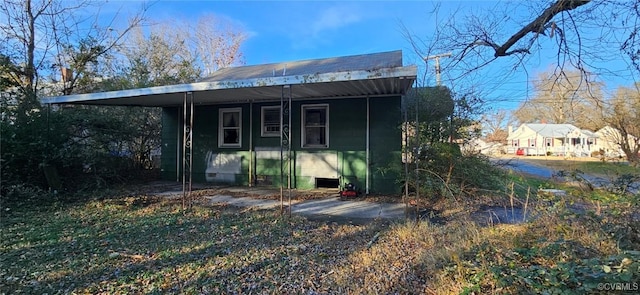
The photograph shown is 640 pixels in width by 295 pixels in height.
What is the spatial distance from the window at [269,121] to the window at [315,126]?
30.8 inches

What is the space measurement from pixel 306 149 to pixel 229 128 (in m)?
2.39

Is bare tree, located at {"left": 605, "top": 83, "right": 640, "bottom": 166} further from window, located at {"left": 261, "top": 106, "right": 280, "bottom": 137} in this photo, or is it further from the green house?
window, located at {"left": 261, "top": 106, "right": 280, "bottom": 137}

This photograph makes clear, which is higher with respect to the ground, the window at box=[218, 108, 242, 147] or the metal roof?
the metal roof

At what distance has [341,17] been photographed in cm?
814

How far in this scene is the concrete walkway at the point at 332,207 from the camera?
5.55m

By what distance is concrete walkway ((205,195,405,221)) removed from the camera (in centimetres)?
555

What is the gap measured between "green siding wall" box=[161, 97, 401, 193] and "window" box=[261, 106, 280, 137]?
125mm

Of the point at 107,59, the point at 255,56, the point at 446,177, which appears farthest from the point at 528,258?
the point at 255,56

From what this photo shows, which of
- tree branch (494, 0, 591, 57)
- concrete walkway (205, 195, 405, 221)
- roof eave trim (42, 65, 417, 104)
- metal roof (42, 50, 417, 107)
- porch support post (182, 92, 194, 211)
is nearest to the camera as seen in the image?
tree branch (494, 0, 591, 57)

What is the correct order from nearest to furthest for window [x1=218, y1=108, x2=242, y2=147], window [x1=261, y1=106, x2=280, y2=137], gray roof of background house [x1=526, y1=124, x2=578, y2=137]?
window [x1=261, y1=106, x2=280, y2=137] < window [x1=218, y1=108, x2=242, y2=147] < gray roof of background house [x1=526, y1=124, x2=578, y2=137]

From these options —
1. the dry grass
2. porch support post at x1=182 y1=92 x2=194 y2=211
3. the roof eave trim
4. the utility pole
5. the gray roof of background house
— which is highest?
the gray roof of background house

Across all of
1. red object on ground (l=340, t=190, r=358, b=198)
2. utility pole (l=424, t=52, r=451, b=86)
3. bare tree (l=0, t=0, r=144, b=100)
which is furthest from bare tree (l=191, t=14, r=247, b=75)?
utility pole (l=424, t=52, r=451, b=86)

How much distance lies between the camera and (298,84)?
498 cm

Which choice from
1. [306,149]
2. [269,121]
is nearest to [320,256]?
[306,149]
